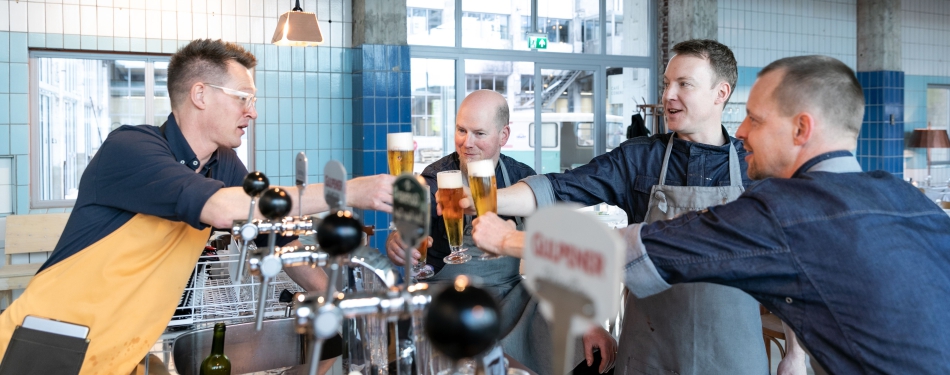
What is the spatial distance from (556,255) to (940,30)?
1119cm

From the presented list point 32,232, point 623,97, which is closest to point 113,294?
point 32,232

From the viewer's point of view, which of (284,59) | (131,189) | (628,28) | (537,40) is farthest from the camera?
(628,28)

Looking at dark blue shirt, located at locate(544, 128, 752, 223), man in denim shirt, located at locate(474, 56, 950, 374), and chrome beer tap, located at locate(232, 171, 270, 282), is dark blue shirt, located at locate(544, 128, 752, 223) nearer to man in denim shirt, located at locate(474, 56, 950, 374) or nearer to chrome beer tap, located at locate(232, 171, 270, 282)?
man in denim shirt, located at locate(474, 56, 950, 374)

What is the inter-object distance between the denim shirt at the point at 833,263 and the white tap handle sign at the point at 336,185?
57 cm

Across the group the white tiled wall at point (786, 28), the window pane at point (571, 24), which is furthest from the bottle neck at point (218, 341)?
the white tiled wall at point (786, 28)

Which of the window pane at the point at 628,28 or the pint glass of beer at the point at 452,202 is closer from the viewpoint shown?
the pint glass of beer at the point at 452,202

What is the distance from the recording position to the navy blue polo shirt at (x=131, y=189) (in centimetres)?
162

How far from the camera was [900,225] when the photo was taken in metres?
1.31

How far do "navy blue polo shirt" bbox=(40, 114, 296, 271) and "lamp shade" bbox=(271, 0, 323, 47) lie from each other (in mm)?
3129

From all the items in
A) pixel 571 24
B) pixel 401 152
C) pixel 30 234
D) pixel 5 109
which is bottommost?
pixel 30 234

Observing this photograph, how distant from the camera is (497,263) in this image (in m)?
2.48

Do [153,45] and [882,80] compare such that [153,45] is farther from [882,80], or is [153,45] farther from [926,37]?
[926,37]

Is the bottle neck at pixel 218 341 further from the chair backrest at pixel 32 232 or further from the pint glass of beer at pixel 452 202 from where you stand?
the chair backrest at pixel 32 232

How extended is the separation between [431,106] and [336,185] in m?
5.98
